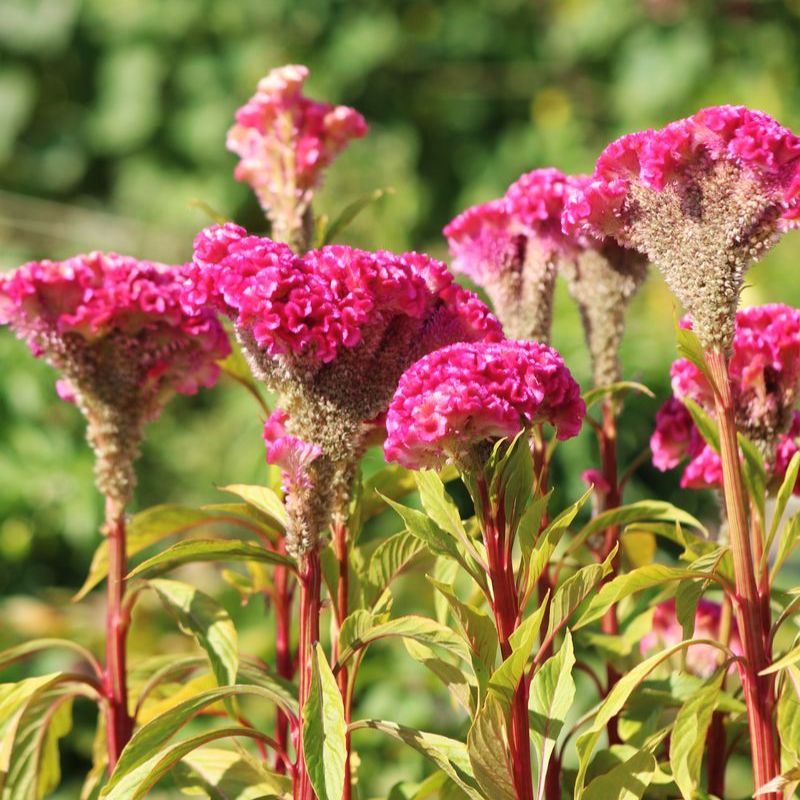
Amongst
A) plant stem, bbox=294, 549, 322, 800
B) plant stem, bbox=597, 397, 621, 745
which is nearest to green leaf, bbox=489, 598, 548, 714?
plant stem, bbox=294, 549, 322, 800

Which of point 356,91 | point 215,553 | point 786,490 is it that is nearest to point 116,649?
point 215,553

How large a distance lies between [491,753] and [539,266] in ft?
1.28

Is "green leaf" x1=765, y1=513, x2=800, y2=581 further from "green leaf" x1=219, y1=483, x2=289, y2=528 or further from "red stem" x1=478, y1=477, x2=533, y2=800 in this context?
"green leaf" x1=219, y1=483, x2=289, y2=528

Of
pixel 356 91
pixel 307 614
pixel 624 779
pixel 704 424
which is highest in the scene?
pixel 356 91

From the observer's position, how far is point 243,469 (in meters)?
2.47

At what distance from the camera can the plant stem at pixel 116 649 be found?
0.95 m

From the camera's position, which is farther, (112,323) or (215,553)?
(112,323)

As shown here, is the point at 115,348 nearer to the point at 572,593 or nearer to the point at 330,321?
the point at 330,321

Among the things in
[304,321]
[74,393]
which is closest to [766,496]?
[304,321]

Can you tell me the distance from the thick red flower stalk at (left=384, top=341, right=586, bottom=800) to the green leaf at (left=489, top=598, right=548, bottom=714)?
0.02 metres

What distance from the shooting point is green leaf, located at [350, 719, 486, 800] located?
0.76 meters

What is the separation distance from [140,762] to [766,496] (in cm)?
47

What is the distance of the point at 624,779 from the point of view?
769 millimetres

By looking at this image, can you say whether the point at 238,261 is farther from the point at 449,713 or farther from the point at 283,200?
the point at 449,713
